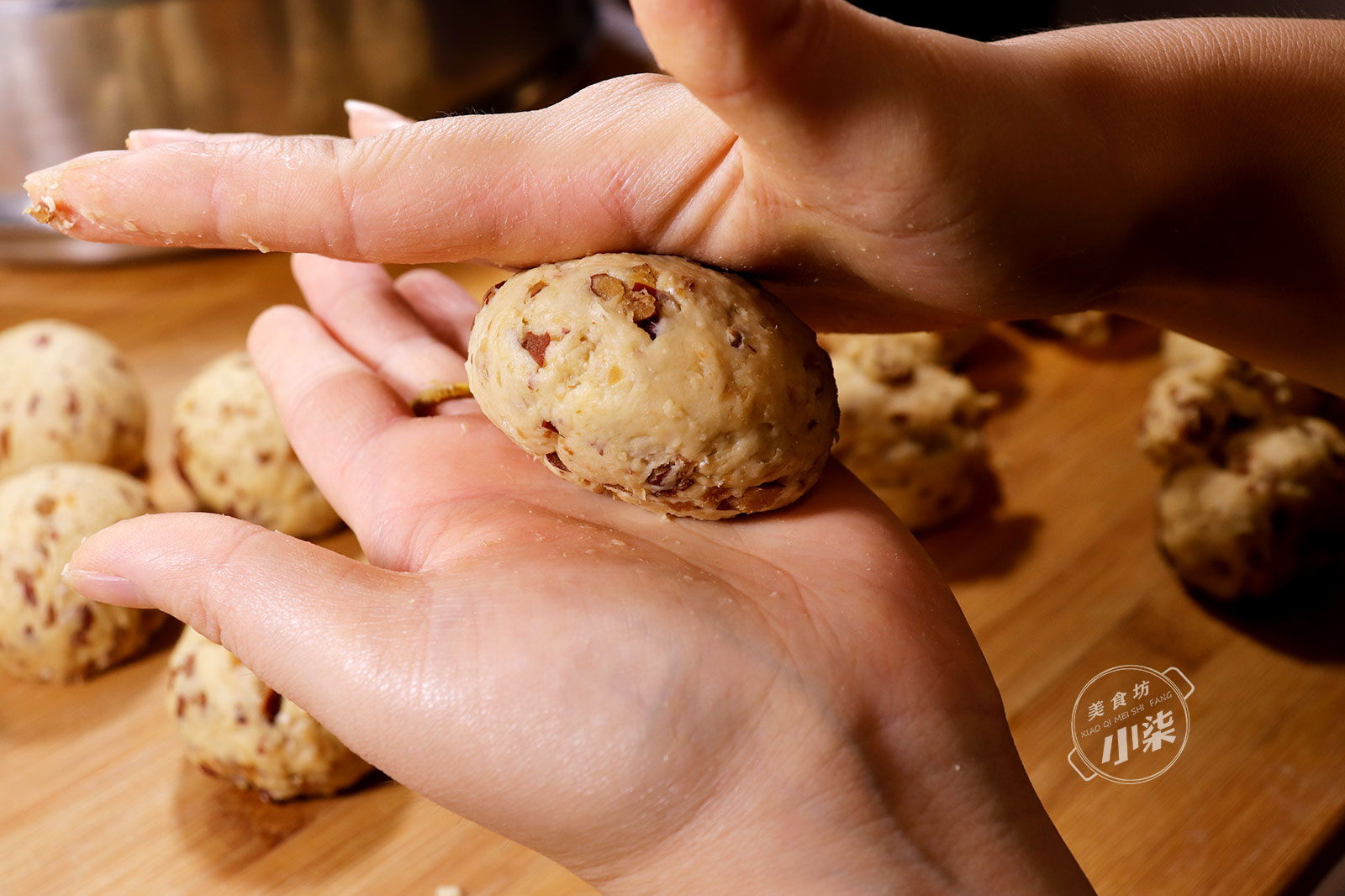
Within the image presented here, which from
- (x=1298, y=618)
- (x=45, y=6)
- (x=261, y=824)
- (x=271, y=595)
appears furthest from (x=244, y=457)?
(x=1298, y=618)

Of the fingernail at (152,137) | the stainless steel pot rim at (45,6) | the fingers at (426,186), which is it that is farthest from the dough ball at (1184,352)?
the stainless steel pot rim at (45,6)

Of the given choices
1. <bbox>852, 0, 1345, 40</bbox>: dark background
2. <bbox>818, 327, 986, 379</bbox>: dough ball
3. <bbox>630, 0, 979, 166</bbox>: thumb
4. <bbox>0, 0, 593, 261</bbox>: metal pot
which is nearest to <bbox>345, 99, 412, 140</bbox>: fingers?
<bbox>630, 0, 979, 166</bbox>: thumb

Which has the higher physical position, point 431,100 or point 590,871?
point 431,100

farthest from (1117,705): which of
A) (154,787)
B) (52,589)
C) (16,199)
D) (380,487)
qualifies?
(16,199)

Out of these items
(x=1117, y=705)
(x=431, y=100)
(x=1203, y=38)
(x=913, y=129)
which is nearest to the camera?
(x=913, y=129)

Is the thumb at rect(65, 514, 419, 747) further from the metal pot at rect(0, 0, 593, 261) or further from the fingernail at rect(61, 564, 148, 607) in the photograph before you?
the metal pot at rect(0, 0, 593, 261)

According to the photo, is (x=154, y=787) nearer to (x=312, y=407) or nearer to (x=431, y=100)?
(x=312, y=407)
